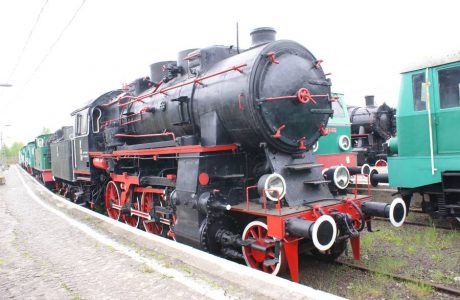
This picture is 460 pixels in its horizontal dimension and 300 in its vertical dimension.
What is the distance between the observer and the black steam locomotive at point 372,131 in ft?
46.4

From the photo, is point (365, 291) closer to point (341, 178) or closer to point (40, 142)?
point (341, 178)

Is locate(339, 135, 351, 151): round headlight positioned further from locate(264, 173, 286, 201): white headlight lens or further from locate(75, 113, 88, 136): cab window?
locate(75, 113, 88, 136): cab window

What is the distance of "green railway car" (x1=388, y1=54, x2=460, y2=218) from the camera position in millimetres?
6633

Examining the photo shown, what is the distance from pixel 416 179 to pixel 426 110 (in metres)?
1.29

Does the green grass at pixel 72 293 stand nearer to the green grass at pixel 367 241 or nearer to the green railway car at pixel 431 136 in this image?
the green grass at pixel 367 241

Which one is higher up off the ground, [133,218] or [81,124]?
[81,124]

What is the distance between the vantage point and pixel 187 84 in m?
6.08

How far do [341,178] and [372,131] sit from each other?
9.76 m

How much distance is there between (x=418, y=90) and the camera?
23.7 ft

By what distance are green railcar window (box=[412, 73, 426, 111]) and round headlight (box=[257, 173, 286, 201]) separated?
154 inches

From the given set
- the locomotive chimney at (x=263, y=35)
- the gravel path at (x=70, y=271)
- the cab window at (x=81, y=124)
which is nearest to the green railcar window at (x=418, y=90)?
the locomotive chimney at (x=263, y=35)

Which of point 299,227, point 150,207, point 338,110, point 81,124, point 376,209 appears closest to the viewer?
point 299,227

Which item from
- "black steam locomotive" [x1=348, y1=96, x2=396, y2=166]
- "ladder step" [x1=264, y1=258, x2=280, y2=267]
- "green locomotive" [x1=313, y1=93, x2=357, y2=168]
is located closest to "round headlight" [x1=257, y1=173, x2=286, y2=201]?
"ladder step" [x1=264, y1=258, x2=280, y2=267]

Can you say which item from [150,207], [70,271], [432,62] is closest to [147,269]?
[70,271]
